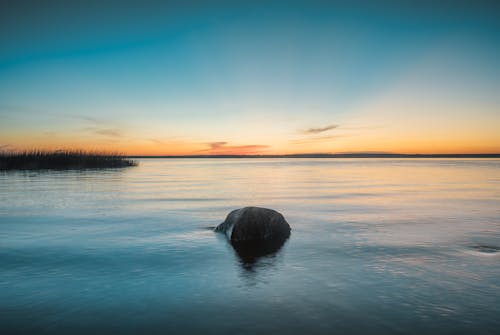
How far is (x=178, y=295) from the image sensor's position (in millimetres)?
7461

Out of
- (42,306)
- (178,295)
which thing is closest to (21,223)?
(42,306)

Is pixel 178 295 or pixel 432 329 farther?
pixel 178 295

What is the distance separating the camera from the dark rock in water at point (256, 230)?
38.8 ft

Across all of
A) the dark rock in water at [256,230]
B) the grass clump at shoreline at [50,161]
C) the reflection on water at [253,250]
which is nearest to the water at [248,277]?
the reflection on water at [253,250]

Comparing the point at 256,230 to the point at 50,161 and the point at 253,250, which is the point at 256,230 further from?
the point at 50,161

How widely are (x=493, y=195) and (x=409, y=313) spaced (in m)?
24.1

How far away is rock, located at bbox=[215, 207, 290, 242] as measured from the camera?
1228 centimetres

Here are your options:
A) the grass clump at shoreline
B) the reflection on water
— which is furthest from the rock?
the grass clump at shoreline

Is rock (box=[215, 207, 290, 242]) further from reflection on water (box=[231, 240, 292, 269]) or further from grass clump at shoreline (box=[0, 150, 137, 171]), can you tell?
grass clump at shoreline (box=[0, 150, 137, 171])

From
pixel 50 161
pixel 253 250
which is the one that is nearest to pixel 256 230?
pixel 253 250

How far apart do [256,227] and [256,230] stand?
10cm

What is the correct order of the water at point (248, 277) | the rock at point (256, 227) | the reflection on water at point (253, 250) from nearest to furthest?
the water at point (248, 277) → the reflection on water at point (253, 250) → the rock at point (256, 227)

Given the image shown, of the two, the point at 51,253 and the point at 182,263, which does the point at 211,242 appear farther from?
the point at 51,253

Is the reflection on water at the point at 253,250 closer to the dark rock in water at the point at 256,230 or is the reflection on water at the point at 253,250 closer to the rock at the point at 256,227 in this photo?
the dark rock in water at the point at 256,230
